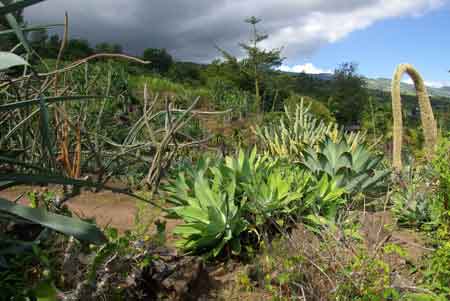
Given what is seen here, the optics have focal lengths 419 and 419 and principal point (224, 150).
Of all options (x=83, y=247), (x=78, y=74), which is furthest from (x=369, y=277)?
(x=78, y=74)

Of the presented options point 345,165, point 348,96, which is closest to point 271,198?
point 345,165

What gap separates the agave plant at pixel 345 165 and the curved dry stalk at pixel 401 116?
35 cm

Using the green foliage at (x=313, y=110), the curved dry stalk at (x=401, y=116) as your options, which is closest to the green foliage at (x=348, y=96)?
the green foliage at (x=313, y=110)

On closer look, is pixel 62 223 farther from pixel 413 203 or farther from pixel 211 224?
pixel 413 203

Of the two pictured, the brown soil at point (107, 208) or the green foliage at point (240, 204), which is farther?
the brown soil at point (107, 208)

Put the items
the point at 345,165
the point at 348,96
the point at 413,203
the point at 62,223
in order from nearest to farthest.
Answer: the point at 62,223 < the point at 413,203 < the point at 345,165 < the point at 348,96

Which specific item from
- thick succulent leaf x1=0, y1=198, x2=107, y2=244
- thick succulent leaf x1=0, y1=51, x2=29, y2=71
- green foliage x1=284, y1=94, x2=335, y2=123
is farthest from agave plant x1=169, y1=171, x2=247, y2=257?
green foliage x1=284, y1=94, x2=335, y2=123

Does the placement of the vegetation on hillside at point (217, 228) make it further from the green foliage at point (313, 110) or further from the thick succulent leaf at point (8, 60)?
the green foliage at point (313, 110)

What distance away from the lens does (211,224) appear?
2561 mm

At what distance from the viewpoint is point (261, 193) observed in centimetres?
289

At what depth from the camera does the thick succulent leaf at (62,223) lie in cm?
120

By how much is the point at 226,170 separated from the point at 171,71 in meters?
26.8

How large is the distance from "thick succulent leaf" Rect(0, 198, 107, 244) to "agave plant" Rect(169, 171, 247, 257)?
1375 mm

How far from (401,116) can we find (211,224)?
103 inches
